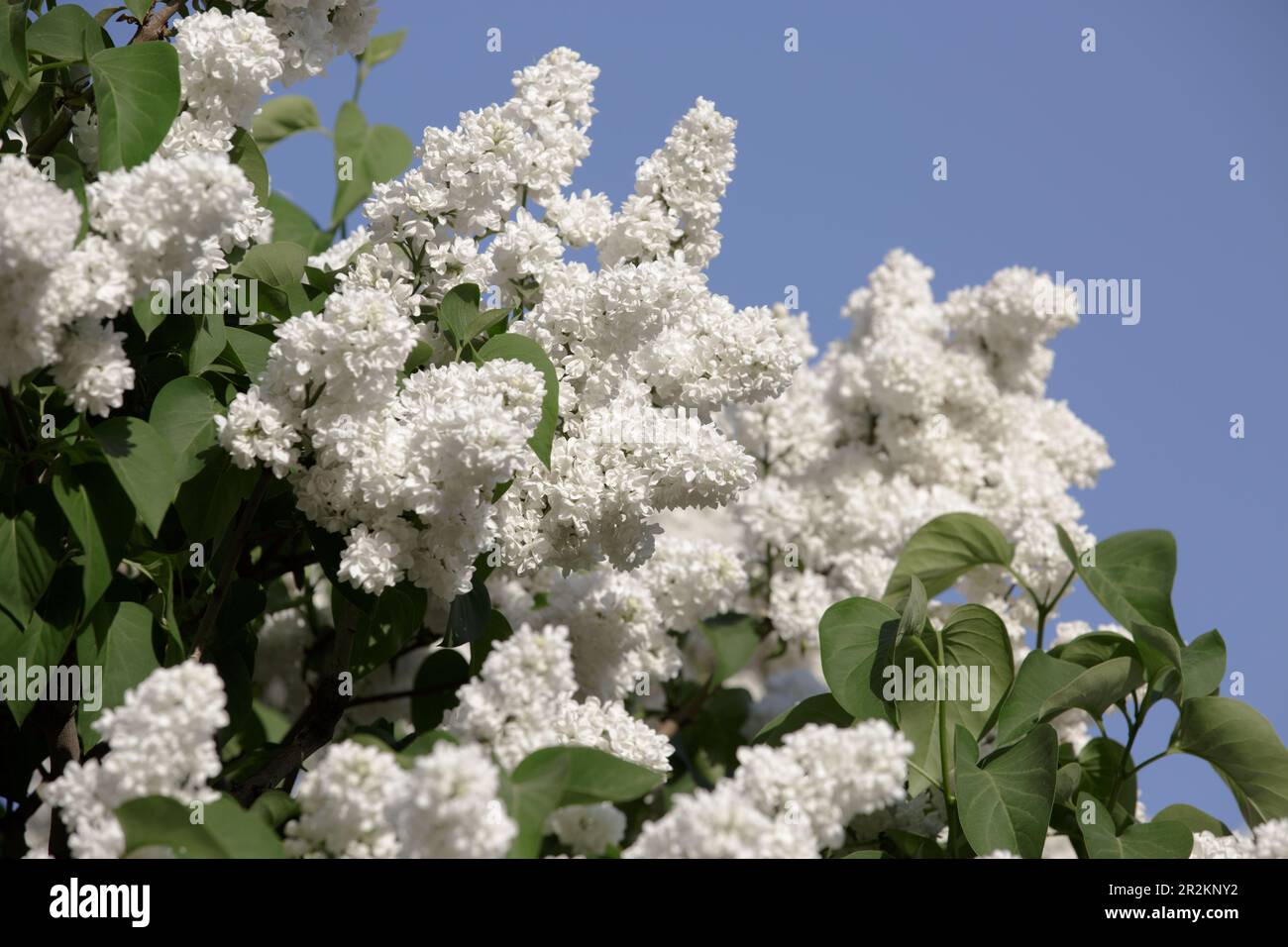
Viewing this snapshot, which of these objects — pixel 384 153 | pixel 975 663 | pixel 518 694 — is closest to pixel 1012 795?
pixel 975 663

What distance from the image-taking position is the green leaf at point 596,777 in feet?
5.13

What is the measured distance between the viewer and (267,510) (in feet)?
7.36

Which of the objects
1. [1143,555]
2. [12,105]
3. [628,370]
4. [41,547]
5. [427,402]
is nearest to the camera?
[41,547]

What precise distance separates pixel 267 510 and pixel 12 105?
759 mm

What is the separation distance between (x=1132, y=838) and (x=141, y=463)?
1603mm

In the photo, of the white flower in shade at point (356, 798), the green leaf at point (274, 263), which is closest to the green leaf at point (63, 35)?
the green leaf at point (274, 263)

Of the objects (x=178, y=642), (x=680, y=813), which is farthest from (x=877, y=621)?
(x=178, y=642)

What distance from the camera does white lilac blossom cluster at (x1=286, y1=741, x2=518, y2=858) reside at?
4.44 feet

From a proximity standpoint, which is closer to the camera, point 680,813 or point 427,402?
point 680,813

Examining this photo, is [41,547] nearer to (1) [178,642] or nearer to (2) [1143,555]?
(1) [178,642]

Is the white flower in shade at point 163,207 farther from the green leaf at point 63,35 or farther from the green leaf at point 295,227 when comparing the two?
the green leaf at point 295,227

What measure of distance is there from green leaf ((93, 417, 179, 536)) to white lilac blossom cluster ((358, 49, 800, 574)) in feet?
1.85

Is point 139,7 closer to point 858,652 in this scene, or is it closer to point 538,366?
point 538,366

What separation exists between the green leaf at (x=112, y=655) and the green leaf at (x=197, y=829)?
1.43ft
